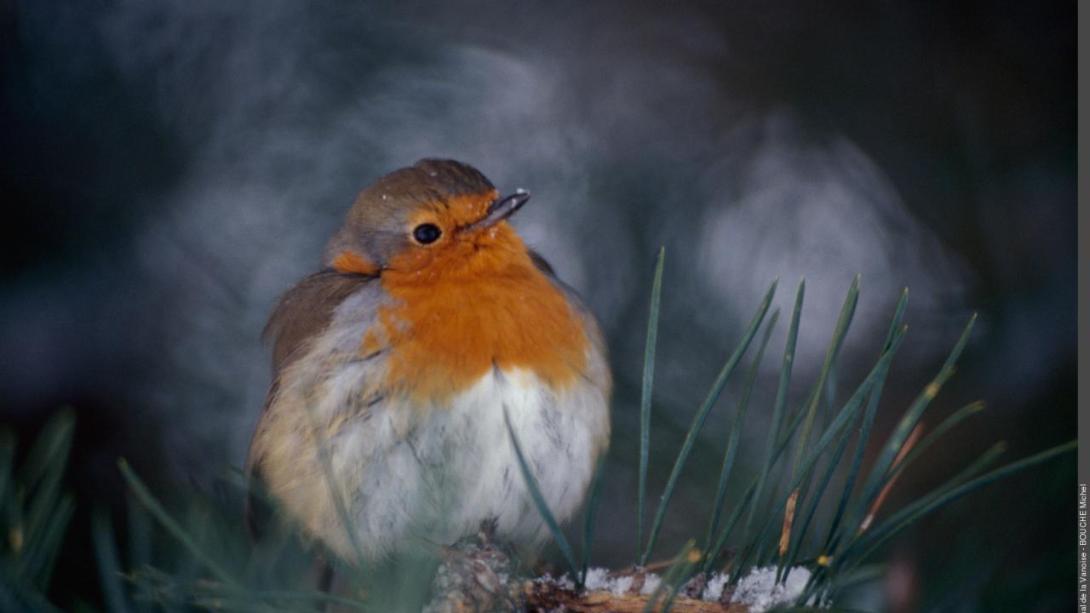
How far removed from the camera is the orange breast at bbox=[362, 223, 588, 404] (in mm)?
1796

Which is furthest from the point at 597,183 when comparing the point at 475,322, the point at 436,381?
the point at 436,381

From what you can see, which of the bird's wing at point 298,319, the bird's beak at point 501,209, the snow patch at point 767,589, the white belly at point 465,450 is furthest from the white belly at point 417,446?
the snow patch at point 767,589

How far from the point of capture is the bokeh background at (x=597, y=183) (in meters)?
1.85

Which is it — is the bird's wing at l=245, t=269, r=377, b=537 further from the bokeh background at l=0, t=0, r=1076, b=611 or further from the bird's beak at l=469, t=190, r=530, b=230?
the bird's beak at l=469, t=190, r=530, b=230

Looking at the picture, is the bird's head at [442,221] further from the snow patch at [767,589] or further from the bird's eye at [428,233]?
the snow patch at [767,589]

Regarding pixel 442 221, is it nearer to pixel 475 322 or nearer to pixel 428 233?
pixel 428 233

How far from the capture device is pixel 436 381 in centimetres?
178

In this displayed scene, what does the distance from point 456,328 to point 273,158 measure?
66 cm

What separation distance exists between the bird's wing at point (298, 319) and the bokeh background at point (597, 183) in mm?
87

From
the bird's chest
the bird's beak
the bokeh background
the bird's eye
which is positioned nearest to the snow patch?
the bokeh background

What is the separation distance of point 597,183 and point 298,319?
653mm

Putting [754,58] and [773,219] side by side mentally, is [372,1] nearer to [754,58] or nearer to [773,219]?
[754,58]

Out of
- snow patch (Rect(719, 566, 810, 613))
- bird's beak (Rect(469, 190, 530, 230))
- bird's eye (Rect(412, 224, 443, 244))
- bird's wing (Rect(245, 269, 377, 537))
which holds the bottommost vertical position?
snow patch (Rect(719, 566, 810, 613))

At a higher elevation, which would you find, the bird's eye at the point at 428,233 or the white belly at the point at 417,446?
the bird's eye at the point at 428,233
